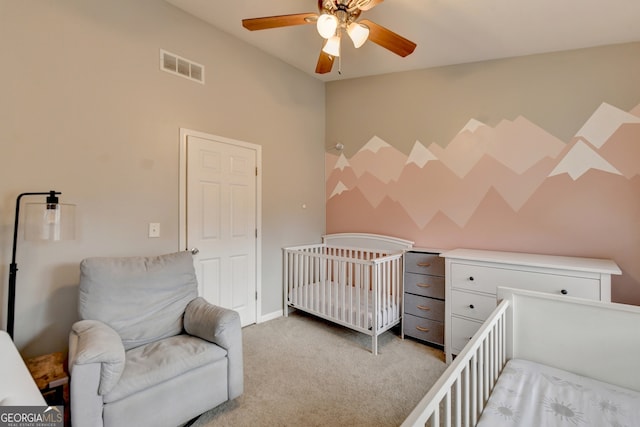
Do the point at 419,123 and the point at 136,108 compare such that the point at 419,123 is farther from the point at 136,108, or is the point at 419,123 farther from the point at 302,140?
the point at 136,108

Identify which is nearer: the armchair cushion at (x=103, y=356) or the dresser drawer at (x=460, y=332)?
the armchair cushion at (x=103, y=356)

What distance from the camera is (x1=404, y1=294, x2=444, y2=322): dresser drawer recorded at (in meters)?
2.72

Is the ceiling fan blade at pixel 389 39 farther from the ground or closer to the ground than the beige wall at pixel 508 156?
farther from the ground

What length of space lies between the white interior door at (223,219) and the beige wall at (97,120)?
15cm

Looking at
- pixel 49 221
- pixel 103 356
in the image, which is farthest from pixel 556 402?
pixel 49 221

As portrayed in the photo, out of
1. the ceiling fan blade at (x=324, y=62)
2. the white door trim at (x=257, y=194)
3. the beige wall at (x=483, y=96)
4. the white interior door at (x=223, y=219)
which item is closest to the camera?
the ceiling fan blade at (x=324, y=62)

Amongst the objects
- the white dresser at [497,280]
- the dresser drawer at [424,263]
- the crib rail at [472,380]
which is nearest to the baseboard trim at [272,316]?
the dresser drawer at [424,263]

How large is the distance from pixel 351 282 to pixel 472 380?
1744mm

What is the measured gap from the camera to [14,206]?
181cm

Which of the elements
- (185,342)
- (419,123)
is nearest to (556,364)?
(185,342)

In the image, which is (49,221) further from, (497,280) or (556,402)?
(497,280)

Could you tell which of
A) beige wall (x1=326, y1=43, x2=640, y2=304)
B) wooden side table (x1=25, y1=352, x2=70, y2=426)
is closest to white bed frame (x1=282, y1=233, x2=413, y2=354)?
beige wall (x1=326, y1=43, x2=640, y2=304)

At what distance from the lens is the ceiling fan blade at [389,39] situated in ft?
6.24

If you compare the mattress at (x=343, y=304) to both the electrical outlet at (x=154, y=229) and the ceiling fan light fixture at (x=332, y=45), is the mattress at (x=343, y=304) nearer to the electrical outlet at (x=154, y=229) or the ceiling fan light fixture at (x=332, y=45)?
the electrical outlet at (x=154, y=229)
